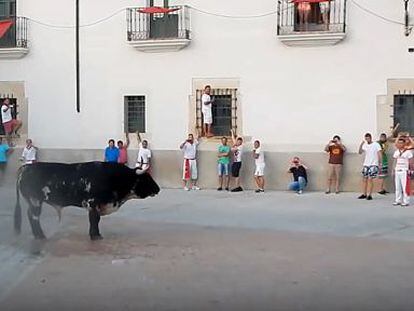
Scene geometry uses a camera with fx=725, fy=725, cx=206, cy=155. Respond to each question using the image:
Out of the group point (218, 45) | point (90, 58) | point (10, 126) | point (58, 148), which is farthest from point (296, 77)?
point (10, 126)

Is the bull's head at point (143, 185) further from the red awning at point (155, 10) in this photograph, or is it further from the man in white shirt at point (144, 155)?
the red awning at point (155, 10)

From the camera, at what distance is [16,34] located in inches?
802

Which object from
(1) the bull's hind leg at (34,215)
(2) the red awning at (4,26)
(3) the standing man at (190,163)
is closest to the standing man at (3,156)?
(2) the red awning at (4,26)

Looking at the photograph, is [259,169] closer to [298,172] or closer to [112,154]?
[298,172]

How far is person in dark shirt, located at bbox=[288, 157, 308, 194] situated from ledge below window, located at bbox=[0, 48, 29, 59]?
8145 mm

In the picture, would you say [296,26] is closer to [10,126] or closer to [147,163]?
[147,163]

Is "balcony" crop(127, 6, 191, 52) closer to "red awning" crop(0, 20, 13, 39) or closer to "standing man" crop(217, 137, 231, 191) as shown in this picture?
"standing man" crop(217, 137, 231, 191)

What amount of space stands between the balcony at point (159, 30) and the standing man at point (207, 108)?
138cm

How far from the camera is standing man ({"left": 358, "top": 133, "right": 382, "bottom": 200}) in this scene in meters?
16.7

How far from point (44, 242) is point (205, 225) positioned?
293 cm

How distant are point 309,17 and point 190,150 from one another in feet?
14.8

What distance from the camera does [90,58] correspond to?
19.7 metres

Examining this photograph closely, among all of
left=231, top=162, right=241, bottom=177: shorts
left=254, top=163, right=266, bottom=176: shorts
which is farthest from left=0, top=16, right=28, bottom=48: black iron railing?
left=254, top=163, right=266, bottom=176: shorts

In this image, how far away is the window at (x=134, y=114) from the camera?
1952 cm
